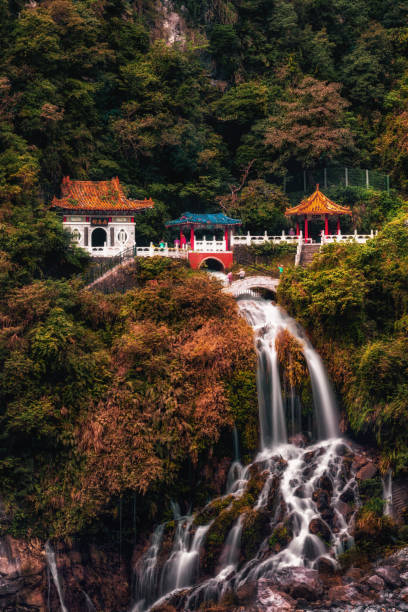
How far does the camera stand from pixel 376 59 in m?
47.8

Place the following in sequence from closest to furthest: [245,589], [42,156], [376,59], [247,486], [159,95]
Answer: [245,589]
[247,486]
[42,156]
[159,95]
[376,59]

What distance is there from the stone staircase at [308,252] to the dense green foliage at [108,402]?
31.7 feet

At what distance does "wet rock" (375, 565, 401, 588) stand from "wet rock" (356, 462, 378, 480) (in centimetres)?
358

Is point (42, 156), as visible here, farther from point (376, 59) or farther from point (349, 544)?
point (376, 59)

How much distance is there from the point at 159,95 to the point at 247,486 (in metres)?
25.0

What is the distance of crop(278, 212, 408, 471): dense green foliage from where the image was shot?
23.8m

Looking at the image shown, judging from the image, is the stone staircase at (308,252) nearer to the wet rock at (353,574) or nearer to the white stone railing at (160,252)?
the white stone railing at (160,252)

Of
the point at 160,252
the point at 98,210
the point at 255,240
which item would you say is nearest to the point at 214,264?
the point at 255,240

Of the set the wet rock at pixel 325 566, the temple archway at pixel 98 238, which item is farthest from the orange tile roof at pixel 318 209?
the wet rock at pixel 325 566

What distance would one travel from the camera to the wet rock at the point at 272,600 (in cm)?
1872

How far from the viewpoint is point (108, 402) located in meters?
23.3

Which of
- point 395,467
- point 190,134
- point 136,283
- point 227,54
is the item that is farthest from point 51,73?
point 395,467

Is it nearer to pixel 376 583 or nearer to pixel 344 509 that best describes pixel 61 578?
pixel 344 509

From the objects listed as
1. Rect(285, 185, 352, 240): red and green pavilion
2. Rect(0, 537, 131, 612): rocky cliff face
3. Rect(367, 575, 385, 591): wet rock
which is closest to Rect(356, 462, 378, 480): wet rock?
Rect(367, 575, 385, 591): wet rock
